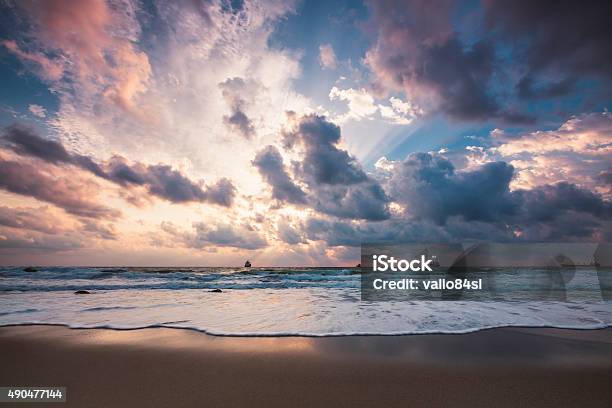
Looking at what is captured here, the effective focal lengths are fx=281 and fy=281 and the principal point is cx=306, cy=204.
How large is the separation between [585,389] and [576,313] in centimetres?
691

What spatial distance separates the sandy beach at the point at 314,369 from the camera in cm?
325

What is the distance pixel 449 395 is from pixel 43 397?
15.8 ft

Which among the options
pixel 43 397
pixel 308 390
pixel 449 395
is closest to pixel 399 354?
pixel 449 395

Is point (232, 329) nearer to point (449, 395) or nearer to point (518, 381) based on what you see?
point (449, 395)

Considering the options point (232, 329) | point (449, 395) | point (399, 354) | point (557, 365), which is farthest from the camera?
point (232, 329)

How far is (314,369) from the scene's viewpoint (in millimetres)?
4086

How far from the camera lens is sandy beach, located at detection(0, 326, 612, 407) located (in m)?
3.25

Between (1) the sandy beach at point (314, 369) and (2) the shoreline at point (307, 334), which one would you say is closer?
(1) the sandy beach at point (314, 369)

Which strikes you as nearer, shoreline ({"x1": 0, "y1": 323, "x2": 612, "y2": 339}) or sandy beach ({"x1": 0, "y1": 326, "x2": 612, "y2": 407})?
sandy beach ({"x1": 0, "y1": 326, "x2": 612, "y2": 407})

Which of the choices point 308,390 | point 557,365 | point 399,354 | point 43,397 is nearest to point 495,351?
point 557,365

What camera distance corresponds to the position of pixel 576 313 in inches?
334

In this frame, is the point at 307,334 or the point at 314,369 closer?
the point at 314,369

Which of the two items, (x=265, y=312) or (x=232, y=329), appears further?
(x=265, y=312)

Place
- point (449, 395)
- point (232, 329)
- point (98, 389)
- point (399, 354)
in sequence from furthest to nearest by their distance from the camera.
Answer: point (232, 329) → point (399, 354) → point (98, 389) → point (449, 395)
